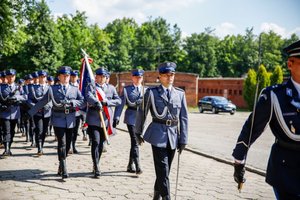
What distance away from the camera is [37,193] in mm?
5945

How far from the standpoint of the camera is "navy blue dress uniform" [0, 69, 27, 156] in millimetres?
9312

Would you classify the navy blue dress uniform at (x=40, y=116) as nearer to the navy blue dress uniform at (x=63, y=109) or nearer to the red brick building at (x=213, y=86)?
the navy blue dress uniform at (x=63, y=109)

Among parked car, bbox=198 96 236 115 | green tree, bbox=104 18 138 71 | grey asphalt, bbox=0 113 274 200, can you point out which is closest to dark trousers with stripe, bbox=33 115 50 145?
grey asphalt, bbox=0 113 274 200

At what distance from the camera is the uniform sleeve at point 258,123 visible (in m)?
3.40

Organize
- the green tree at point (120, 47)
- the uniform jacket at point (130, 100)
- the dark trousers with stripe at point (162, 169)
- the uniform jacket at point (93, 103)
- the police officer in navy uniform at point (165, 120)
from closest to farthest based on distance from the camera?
the dark trousers with stripe at point (162, 169) < the police officer in navy uniform at point (165, 120) < the uniform jacket at point (93, 103) < the uniform jacket at point (130, 100) < the green tree at point (120, 47)

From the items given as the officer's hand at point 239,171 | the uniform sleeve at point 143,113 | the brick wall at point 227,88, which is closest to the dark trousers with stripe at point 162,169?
the uniform sleeve at point 143,113

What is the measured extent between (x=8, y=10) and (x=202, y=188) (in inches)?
736

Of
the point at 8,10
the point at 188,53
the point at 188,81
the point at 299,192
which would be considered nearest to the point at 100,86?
the point at 299,192

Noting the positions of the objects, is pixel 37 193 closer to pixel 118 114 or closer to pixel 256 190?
pixel 118 114

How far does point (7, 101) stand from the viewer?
9578 millimetres

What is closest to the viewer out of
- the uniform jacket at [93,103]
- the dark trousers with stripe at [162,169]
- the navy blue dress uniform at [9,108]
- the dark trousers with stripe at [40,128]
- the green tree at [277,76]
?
the dark trousers with stripe at [162,169]

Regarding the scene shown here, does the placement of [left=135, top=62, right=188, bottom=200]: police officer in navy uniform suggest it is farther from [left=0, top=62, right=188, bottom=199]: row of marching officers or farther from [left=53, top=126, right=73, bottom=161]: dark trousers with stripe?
[left=53, top=126, right=73, bottom=161]: dark trousers with stripe

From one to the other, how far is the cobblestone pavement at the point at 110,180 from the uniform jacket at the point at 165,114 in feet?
4.17

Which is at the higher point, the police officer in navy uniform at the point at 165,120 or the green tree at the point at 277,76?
the green tree at the point at 277,76
